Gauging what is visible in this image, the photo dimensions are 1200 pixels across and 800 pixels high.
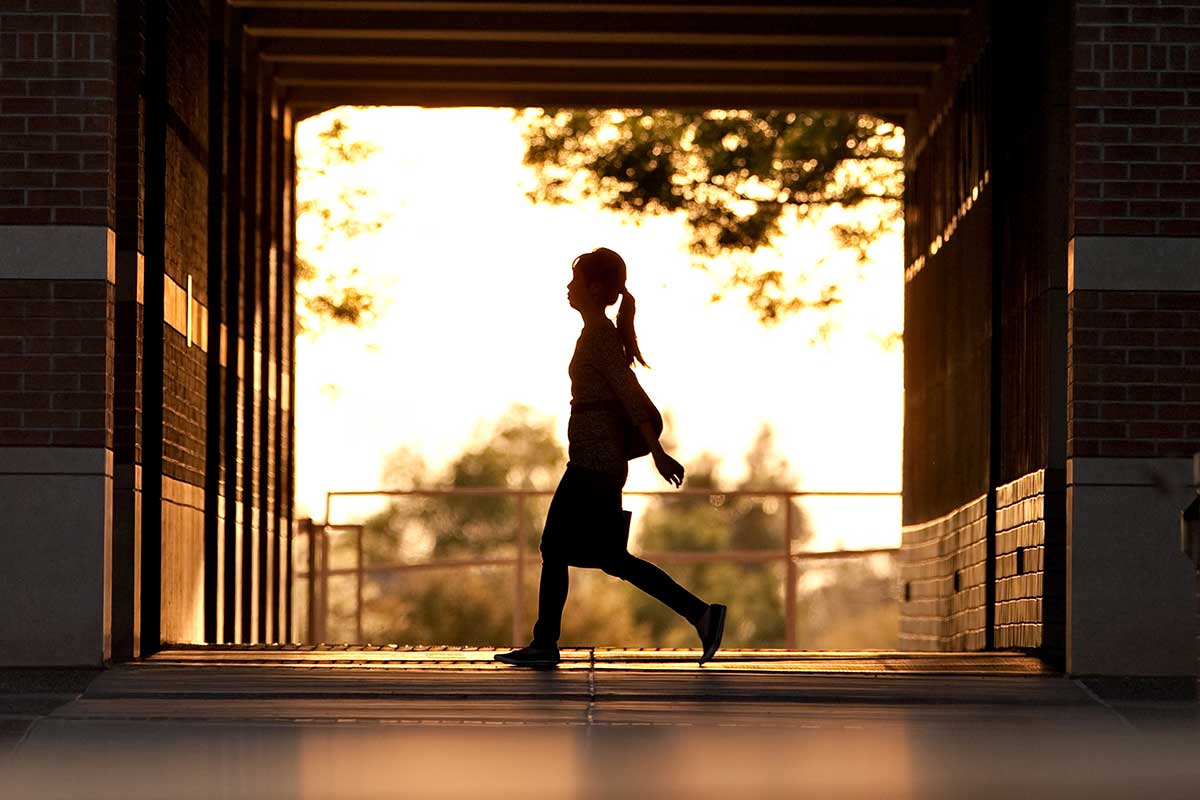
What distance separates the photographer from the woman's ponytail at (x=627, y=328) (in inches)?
396

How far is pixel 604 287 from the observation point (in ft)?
32.9

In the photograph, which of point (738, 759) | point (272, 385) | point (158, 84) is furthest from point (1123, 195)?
point (272, 385)

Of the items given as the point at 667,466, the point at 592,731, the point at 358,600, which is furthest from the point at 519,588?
the point at 592,731

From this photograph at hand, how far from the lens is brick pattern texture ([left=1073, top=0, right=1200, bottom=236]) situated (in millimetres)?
9750

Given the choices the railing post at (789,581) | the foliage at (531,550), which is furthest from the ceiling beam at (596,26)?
the foliage at (531,550)

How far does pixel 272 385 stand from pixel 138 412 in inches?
235

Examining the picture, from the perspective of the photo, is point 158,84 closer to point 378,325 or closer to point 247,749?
point 247,749

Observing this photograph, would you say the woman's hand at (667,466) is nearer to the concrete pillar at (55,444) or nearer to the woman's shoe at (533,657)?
the woman's shoe at (533,657)

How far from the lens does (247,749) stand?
23.5 feet

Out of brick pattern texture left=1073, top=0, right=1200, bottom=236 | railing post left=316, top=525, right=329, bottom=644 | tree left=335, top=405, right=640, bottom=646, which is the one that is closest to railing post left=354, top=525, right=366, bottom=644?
railing post left=316, top=525, right=329, bottom=644

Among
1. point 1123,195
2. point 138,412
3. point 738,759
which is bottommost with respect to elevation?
point 738,759

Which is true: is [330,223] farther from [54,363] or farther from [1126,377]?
[1126,377]

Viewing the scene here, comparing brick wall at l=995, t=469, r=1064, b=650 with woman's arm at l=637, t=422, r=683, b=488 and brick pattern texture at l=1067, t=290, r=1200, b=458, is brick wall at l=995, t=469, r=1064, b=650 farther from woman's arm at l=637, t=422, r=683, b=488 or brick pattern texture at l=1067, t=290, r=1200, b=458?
woman's arm at l=637, t=422, r=683, b=488

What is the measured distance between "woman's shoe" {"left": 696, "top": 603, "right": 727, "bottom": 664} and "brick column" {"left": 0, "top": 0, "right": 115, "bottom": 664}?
2.40m
